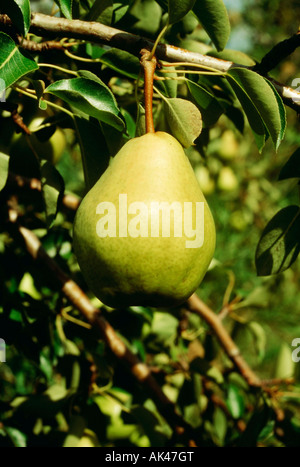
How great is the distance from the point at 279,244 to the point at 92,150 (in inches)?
13.0

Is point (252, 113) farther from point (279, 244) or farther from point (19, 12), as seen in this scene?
point (19, 12)

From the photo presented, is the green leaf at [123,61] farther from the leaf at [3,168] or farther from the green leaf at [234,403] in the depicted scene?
the green leaf at [234,403]

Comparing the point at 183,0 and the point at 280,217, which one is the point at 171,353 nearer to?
the point at 280,217

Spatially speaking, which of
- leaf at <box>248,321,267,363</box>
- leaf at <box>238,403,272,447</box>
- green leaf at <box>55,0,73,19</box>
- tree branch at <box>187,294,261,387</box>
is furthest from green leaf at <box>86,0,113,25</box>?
leaf at <box>248,321,267,363</box>

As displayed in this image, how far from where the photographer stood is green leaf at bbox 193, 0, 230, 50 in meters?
A: 0.69

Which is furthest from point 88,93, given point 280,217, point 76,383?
point 76,383

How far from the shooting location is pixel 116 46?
2.21 feet

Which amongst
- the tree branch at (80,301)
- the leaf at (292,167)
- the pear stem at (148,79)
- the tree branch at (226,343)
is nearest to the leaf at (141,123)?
the pear stem at (148,79)

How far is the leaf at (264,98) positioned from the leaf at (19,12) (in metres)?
0.28

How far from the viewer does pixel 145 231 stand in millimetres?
555

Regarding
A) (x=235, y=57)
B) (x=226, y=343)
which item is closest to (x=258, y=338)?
(x=226, y=343)

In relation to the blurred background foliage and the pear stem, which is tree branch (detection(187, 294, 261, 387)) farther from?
the pear stem

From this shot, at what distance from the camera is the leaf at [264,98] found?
59 centimetres
